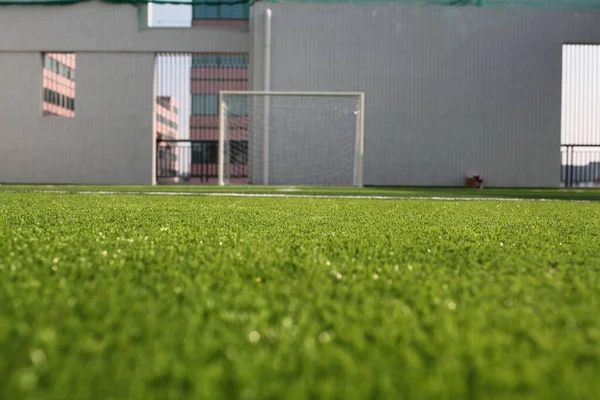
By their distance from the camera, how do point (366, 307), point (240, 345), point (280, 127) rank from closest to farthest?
point (240, 345)
point (366, 307)
point (280, 127)

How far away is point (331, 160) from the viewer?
17031mm

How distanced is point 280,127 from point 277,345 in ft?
53.2

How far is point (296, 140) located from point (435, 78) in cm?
480

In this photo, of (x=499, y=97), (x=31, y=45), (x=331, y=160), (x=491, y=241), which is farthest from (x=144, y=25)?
(x=491, y=241)

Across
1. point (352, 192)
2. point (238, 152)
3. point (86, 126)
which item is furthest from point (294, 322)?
point (86, 126)

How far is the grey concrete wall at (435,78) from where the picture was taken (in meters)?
16.7

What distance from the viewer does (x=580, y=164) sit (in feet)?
64.4

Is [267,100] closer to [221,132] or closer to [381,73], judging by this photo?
[221,132]

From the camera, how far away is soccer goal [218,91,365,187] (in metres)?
16.7

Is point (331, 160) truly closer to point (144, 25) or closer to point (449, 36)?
point (449, 36)

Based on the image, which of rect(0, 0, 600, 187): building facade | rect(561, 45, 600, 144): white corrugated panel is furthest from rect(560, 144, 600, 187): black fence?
rect(0, 0, 600, 187): building facade

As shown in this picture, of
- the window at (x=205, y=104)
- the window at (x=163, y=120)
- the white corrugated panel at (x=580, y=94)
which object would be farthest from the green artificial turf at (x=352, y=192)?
the window at (x=205, y=104)

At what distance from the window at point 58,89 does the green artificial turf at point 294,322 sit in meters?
18.0

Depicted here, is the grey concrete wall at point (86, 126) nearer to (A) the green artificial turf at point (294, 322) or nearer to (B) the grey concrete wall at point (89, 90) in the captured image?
(B) the grey concrete wall at point (89, 90)
